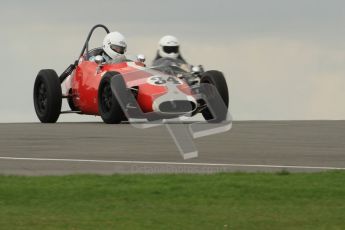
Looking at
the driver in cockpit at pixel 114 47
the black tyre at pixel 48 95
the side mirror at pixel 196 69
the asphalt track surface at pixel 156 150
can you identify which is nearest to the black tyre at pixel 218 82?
the side mirror at pixel 196 69

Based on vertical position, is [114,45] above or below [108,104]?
above

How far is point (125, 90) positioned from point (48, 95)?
2.79m

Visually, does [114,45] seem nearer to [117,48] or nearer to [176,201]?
[117,48]

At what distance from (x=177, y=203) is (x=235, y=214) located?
108cm

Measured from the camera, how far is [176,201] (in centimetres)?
1357

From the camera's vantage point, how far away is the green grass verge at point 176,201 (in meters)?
11.9

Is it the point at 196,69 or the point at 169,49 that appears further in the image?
the point at 169,49

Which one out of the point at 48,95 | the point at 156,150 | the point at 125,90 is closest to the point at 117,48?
the point at 48,95

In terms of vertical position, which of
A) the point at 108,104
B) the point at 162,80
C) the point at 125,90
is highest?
the point at 162,80

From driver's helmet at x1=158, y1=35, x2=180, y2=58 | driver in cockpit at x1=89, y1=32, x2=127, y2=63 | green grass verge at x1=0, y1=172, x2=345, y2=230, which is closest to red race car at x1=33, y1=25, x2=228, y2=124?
driver in cockpit at x1=89, y1=32, x2=127, y2=63

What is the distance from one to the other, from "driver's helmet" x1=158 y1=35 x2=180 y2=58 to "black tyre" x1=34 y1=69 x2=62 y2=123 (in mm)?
2583

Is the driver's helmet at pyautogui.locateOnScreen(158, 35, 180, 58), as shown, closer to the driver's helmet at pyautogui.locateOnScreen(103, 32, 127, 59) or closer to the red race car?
the red race car

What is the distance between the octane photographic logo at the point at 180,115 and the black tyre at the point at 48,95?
2490 mm

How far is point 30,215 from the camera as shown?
1243 centimetres
